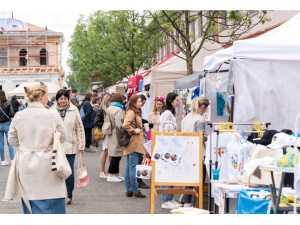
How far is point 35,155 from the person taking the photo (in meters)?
5.67

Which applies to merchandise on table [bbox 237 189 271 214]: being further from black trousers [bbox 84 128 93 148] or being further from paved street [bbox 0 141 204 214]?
black trousers [bbox 84 128 93 148]

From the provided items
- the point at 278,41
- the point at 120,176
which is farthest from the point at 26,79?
the point at 278,41

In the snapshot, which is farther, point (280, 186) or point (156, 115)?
point (156, 115)

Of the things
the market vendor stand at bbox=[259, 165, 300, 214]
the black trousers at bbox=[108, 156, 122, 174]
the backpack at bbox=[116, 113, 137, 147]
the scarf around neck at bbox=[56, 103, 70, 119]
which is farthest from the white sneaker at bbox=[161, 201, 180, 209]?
the market vendor stand at bbox=[259, 165, 300, 214]

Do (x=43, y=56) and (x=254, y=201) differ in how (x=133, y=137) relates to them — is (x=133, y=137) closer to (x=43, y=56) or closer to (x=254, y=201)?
(x=254, y=201)

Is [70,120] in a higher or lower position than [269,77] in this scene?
lower

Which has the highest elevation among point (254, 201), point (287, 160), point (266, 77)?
point (266, 77)

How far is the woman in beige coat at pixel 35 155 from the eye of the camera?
5.68 m

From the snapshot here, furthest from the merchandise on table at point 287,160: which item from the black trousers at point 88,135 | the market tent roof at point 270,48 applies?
the black trousers at point 88,135

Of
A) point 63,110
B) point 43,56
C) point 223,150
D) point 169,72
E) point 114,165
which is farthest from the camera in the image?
point 43,56

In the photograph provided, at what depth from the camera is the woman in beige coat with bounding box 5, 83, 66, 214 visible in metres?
5.68

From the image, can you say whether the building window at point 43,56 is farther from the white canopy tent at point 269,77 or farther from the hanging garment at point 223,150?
the hanging garment at point 223,150

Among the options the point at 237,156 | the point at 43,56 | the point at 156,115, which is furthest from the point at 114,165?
the point at 43,56
